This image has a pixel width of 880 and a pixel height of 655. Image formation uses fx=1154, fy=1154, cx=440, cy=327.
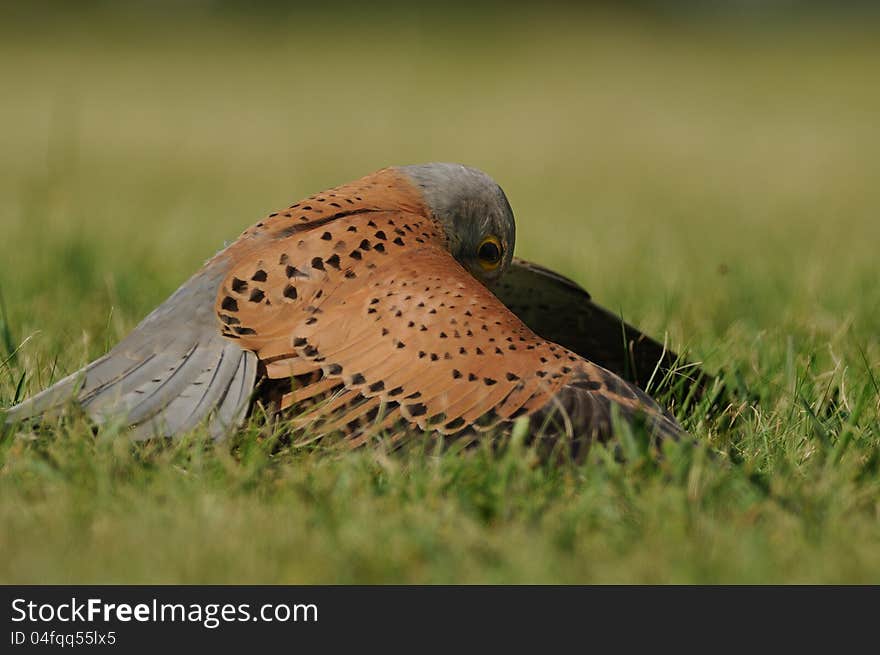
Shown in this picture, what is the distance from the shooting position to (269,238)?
11.0 feet

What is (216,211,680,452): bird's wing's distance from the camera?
2854 millimetres

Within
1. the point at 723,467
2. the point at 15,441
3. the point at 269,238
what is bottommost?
the point at 15,441

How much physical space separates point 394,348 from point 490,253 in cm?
108

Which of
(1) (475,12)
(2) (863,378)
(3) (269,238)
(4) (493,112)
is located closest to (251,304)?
(3) (269,238)

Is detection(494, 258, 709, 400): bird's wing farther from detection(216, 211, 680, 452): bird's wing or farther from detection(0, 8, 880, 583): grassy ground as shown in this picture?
detection(216, 211, 680, 452): bird's wing

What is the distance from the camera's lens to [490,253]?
390 cm

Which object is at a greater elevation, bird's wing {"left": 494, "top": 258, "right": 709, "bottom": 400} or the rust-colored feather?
the rust-colored feather

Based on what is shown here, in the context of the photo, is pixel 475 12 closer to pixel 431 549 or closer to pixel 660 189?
pixel 660 189

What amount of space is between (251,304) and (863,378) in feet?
6.85

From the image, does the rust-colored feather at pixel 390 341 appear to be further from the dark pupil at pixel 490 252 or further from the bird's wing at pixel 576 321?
the bird's wing at pixel 576 321

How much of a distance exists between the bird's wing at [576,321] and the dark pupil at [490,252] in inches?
4.7

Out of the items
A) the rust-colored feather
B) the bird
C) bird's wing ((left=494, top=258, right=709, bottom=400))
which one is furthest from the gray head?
the rust-colored feather

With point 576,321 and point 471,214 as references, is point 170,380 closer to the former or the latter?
point 471,214

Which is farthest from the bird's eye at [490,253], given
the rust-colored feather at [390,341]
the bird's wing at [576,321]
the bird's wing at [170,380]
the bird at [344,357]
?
the bird's wing at [170,380]
